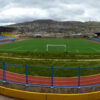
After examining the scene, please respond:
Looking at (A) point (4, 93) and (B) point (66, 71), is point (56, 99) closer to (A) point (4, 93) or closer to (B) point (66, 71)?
(A) point (4, 93)

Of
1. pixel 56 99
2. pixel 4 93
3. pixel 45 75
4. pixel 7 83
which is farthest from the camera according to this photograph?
pixel 45 75

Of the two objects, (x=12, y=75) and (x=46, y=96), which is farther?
(x=12, y=75)

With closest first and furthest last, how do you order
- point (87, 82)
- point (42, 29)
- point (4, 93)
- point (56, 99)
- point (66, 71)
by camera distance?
1. point (56, 99)
2. point (4, 93)
3. point (87, 82)
4. point (66, 71)
5. point (42, 29)

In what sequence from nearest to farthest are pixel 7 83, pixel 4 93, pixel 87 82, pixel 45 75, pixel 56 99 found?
pixel 56 99
pixel 4 93
pixel 7 83
pixel 87 82
pixel 45 75

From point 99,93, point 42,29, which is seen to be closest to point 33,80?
point 99,93

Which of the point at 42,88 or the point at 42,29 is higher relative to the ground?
the point at 42,29

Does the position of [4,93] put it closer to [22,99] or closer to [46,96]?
[22,99]

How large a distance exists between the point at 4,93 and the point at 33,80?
2.82 metres

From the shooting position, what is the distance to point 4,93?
7602 millimetres

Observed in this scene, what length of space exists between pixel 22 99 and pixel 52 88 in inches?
70.3

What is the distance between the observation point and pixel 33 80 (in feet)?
33.1

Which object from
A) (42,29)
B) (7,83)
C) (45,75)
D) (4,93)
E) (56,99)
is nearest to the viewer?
(56,99)

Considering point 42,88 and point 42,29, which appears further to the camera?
point 42,29

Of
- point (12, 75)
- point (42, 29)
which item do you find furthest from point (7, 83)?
point (42, 29)
